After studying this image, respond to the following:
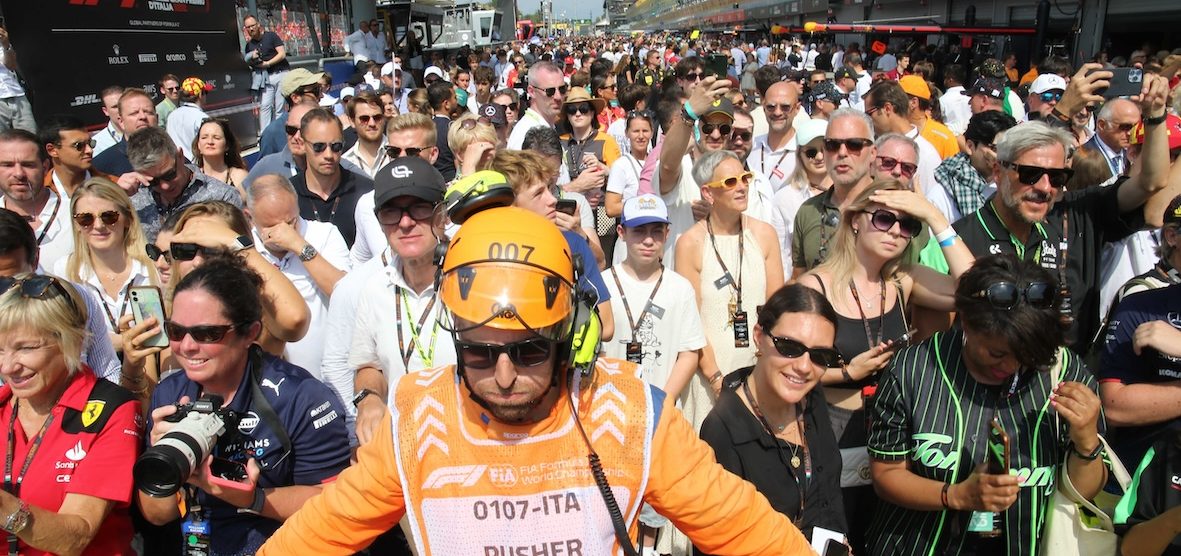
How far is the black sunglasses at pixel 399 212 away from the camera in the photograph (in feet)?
9.44

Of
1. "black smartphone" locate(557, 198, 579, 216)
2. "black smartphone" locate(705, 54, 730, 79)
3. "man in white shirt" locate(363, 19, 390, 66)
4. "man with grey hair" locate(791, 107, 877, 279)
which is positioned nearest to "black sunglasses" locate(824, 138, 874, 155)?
"man with grey hair" locate(791, 107, 877, 279)

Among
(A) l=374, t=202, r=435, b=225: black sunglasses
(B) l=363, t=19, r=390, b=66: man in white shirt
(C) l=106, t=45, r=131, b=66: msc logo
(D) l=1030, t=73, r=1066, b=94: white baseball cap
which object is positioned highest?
(B) l=363, t=19, r=390, b=66: man in white shirt

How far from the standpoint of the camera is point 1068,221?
3.96m

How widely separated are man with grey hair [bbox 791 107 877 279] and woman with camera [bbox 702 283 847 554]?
1598 mm

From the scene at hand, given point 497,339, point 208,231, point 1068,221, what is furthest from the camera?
point 1068,221

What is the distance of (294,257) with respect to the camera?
3959 millimetres

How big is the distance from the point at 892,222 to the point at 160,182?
453 cm

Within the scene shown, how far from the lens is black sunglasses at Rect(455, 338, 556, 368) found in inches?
64.8

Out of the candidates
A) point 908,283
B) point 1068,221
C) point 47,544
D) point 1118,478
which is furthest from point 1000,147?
point 47,544

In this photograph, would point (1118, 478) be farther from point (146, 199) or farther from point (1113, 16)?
point (1113, 16)

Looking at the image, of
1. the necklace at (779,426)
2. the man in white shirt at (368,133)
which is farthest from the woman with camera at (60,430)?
the man in white shirt at (368,133)

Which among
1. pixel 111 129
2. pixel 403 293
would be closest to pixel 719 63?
pixel 403 293

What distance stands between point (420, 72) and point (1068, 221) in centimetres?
1850

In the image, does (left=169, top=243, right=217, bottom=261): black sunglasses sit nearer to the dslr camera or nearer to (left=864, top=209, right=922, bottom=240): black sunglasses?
the dslr camera
